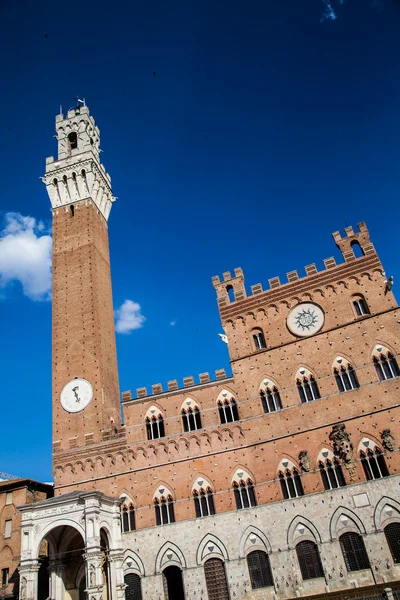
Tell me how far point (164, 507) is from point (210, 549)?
322 centimetres


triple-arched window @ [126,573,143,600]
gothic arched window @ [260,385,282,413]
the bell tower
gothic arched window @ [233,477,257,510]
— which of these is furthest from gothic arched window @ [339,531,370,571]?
the bell tower

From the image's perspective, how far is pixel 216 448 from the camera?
2659 centimetres

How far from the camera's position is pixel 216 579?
2397 cm

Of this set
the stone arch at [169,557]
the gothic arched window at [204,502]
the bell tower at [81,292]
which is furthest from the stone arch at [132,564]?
the bell tower at [81,292]

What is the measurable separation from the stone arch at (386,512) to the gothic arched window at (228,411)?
831 centimetres

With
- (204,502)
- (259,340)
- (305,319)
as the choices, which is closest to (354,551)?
(204,502)

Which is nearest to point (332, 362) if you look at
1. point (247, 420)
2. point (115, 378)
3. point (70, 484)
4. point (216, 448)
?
point (247, 420)

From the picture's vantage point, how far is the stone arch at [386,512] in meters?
22.6

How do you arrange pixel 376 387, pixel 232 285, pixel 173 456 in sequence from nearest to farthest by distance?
1. pixel 376 387
2. pixel 173 456
3. pixel 232 285

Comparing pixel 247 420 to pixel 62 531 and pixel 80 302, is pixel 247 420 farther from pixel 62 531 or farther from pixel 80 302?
pixel 80 302

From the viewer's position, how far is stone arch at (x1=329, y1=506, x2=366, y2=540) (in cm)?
2300

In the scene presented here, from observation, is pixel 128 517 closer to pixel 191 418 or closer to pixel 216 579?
pixel 216 579

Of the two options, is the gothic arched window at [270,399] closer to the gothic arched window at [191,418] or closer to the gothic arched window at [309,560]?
the gothic arched window at [191,418]

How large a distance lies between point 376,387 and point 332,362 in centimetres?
261
